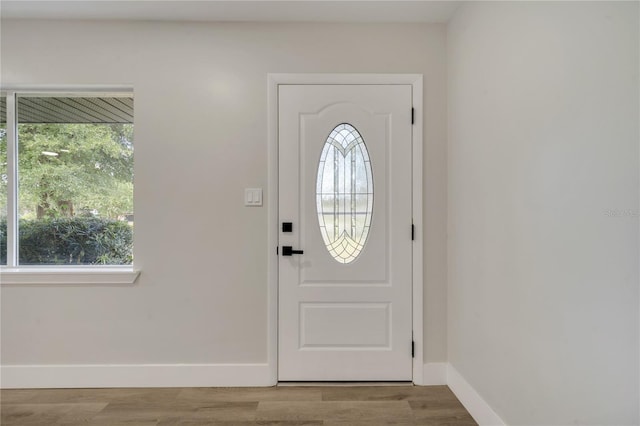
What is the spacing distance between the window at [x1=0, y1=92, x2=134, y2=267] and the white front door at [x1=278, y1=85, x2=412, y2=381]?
1174 mm

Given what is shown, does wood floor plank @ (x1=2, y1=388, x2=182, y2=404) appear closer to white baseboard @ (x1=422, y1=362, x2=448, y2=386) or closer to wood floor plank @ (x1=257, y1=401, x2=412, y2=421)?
wood floor plank @ (x1=257, y1=401, x2=412, y2=421)

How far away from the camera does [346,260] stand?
2.17 metres

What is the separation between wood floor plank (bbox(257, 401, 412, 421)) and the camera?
5.98 ft

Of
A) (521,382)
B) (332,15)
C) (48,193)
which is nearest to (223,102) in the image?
(332,15)

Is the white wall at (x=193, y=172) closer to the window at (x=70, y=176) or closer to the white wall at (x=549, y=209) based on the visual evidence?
the window at (x=70, y=176)

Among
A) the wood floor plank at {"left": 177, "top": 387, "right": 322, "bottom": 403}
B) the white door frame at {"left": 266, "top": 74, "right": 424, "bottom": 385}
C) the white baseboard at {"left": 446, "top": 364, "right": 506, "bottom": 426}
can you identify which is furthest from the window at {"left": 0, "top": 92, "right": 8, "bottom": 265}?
the white baseboard at {"left": 446, "top": 364, "right": 506, "bottom": 426}

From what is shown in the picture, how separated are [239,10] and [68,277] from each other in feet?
6.79

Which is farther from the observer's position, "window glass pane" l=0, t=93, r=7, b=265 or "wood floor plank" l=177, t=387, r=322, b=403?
"window glass pane" l=0, t=93, r=7, b=265

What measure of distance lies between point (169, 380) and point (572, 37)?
278 centimetres

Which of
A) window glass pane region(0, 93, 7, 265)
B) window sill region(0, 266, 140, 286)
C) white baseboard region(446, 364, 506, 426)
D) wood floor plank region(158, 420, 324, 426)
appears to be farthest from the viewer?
window glass pane region(0, 93, 7, 265)

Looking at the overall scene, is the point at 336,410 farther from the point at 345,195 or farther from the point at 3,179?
the point at 3,179

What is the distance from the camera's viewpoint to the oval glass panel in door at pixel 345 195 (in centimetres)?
217

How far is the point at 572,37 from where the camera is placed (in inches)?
46.1

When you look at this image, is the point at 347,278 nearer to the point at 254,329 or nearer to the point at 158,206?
the point at 254,329
